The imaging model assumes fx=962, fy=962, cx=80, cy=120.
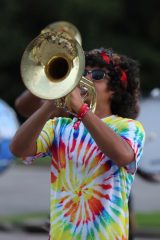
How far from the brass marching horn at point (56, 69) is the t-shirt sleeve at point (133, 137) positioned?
170 mm

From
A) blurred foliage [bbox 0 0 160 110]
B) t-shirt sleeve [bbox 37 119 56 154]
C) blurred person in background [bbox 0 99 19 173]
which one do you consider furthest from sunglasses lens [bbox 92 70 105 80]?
blurred foliage [bbox 0 0 160 110]

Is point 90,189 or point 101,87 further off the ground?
point 101,87

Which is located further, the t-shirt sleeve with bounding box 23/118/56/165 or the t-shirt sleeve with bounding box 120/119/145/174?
the t-shirt sleeve with bounding box 23/118/56/165

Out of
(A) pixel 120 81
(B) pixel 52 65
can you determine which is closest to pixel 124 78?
(A) pixel 120 81

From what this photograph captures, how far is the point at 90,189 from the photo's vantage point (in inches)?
152

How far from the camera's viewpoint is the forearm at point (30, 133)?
3787mm

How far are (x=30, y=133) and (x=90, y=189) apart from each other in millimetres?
331

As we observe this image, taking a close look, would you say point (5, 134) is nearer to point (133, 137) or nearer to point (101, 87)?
point (101, 87)

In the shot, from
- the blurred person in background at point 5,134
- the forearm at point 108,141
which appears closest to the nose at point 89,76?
the forearm at point 108,141

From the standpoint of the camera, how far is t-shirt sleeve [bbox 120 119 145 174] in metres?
3.86

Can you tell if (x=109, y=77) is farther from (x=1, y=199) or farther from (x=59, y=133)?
(x=1, y=199)

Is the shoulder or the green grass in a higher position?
the shoulder

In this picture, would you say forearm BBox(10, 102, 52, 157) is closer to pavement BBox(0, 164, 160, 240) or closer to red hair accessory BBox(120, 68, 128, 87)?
red hair accessory BBox(120, 68, 128, 87)

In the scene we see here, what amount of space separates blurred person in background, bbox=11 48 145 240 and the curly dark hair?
0.10m
